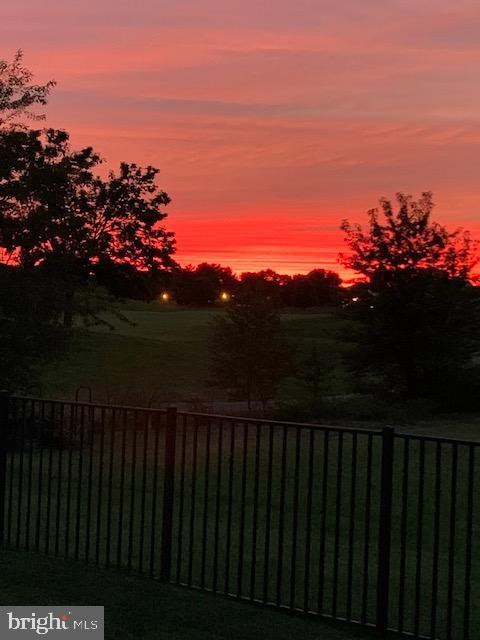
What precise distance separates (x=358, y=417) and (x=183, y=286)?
357 feet

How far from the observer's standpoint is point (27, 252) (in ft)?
82.8

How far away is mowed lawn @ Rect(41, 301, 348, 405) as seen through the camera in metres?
47.7

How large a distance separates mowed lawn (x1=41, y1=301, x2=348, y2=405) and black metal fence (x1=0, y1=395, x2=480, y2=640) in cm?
2224

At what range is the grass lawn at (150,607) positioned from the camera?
19.7ft

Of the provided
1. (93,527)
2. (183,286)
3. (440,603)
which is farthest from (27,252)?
(183,286)

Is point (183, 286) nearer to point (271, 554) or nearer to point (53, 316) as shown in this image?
point (53, 316)

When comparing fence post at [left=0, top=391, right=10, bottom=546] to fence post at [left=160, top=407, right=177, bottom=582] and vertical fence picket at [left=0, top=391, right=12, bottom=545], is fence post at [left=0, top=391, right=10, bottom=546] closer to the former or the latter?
vertical fence picket at [left=0, top=391, right=12, bottom=545]

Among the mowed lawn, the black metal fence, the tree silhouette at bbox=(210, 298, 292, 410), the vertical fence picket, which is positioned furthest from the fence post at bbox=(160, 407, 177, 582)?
the tree silhouette at bbox=(210, 298, 292, 410)

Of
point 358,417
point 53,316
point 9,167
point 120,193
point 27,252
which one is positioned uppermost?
point 120,193

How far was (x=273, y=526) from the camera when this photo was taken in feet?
38.0

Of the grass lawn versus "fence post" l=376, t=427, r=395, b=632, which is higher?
"fence post" l=376, t=427, r=395, b=632

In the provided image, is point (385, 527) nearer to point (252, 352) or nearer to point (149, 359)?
point (252, 352)

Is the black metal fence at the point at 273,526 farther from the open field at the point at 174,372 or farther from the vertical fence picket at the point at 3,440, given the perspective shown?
the open field at the point at 174,372

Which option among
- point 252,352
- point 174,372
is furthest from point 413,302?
point 174,372
